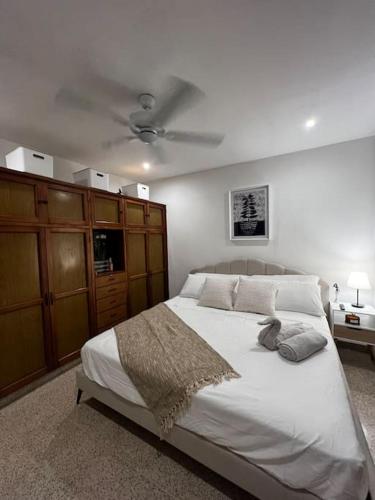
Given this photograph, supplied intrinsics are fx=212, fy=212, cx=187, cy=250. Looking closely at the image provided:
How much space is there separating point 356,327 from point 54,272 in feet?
11.0

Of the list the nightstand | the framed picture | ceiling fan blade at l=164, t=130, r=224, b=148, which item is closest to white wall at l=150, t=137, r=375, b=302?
the framed picture

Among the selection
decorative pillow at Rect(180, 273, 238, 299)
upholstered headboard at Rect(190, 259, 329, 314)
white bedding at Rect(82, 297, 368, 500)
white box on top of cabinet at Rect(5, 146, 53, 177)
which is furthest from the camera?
decorative pillow at Rect(180, 273, 238, 299)

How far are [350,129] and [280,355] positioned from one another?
2547 millimetres

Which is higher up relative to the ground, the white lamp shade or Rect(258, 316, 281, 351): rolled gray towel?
the white lamp shade

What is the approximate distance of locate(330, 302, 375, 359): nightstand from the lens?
225 centimetres

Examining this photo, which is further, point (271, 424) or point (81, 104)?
point (81, 104)

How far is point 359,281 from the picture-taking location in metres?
2.38

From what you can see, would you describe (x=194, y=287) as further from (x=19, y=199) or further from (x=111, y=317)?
(x=19, y=199)

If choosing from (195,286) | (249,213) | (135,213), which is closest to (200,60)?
(249,213)

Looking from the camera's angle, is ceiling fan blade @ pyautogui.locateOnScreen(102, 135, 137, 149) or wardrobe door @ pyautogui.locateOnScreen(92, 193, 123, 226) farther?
wardrobe door @ pyautogui.locateOnScreen(92, 193, 123, 226)

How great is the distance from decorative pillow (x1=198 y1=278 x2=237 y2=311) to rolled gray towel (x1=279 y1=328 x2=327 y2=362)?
3.40ft

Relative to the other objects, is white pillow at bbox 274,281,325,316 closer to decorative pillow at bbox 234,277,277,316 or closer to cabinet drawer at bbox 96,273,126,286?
decorative pillow at bbox 234,277,277,316

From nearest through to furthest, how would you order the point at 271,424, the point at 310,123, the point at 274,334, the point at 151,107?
the point at 271,424
the point at 274,334
the point at 151,107
the point at 310,123

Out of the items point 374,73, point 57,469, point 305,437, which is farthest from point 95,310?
point 374,73
